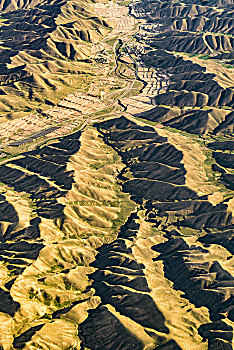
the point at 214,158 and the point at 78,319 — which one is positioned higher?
the point at 214,158

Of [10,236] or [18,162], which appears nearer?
[10,236]

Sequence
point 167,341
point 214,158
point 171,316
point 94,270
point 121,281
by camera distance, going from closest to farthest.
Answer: point 167,341 < point 171,316 < point 121,281 < point 94,270 < point 214,158

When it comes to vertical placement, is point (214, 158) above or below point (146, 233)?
above

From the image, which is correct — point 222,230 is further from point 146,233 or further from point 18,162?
point 18,162

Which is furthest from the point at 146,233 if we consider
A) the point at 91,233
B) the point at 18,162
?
the point at 18,162

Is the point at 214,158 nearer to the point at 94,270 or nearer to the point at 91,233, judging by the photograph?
the point at 91,233

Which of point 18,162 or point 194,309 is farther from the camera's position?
point 18,162

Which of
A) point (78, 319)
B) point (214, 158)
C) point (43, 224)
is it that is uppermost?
point (214, 158)

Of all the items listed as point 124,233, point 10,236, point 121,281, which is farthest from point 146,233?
point 10,236

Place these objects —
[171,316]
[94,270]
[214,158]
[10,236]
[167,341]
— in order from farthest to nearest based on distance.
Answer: [214,158], [10,236], [94,270], [171,316], [167,341]

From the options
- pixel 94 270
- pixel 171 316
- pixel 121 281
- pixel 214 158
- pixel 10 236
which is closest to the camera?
pixel 171 316
